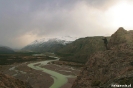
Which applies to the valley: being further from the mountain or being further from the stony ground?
the mountain

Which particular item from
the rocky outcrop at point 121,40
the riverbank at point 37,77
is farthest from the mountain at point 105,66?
the riverbank at point 37,77

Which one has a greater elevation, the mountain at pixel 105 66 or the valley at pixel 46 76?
the mountain at pixel 105 66

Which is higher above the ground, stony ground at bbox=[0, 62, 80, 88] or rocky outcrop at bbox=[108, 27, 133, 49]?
rocky outcrop at bbox=[108, 27, 133, 49]

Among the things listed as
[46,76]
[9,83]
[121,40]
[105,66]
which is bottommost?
[46,76]

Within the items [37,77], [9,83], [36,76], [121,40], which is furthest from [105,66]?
[36,76]

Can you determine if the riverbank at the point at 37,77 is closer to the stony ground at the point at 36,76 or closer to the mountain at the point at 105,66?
the stony ground at the point at 36,76

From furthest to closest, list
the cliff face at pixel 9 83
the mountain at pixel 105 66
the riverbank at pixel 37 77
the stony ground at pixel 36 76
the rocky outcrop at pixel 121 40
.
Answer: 1. the stony ground at pixel 36 76
2. the riverbank at pixel 37 77
3. the rocky outcrop at pixel 121 40
4. the mountain at pixel 105 66
5. the cliff face at pixel 9 83

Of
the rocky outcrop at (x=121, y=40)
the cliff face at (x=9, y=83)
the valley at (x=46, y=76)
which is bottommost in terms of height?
the valley at (x=46, y=76)

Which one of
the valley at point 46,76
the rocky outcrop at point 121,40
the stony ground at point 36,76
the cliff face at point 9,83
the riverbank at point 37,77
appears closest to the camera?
the cliff face at point 9,83

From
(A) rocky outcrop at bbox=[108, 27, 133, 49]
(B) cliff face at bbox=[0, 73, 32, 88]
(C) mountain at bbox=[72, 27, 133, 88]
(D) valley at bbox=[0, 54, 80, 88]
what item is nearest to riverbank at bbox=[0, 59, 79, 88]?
(D) valley at bbox=[0, 54, 80, 88]

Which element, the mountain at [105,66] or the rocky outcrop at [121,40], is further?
the rocky outcrop at [121,40]

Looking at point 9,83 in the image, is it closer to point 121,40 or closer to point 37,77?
point 121,40
